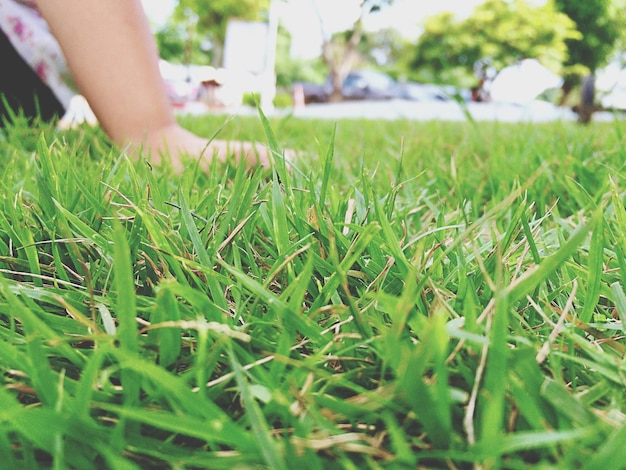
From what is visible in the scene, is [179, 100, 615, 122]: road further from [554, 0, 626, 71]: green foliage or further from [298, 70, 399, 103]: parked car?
[298, 70, 399, 103]: parked car

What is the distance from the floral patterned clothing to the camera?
1.22 meters

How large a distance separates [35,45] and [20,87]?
17cm

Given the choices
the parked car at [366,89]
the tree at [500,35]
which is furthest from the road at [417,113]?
the parked car at [366,89]

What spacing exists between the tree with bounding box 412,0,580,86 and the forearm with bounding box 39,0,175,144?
14.7 m

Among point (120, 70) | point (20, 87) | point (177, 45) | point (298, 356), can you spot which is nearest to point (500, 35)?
point (177, 45)

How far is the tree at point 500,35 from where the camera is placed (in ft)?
48.3

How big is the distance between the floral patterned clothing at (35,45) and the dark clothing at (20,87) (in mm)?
26

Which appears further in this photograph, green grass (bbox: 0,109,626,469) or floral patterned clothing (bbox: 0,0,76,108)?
floral patterned clothing (bbox: 0,0,76,108)

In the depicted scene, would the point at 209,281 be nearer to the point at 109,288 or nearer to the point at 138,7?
the point at 109,288

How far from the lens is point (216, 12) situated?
17547mm

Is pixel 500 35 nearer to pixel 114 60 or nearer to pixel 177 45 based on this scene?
pixel 177 45

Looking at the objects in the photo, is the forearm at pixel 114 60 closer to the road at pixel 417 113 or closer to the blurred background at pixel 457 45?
the road at pixel 417 113

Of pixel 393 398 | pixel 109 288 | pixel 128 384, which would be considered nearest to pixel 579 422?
pixel 393 398

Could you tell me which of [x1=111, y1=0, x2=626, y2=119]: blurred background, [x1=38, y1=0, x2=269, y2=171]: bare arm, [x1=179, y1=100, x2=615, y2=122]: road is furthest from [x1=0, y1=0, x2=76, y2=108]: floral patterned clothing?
[x1=111, y1=0, x2=626, y2=119]: blurred background
